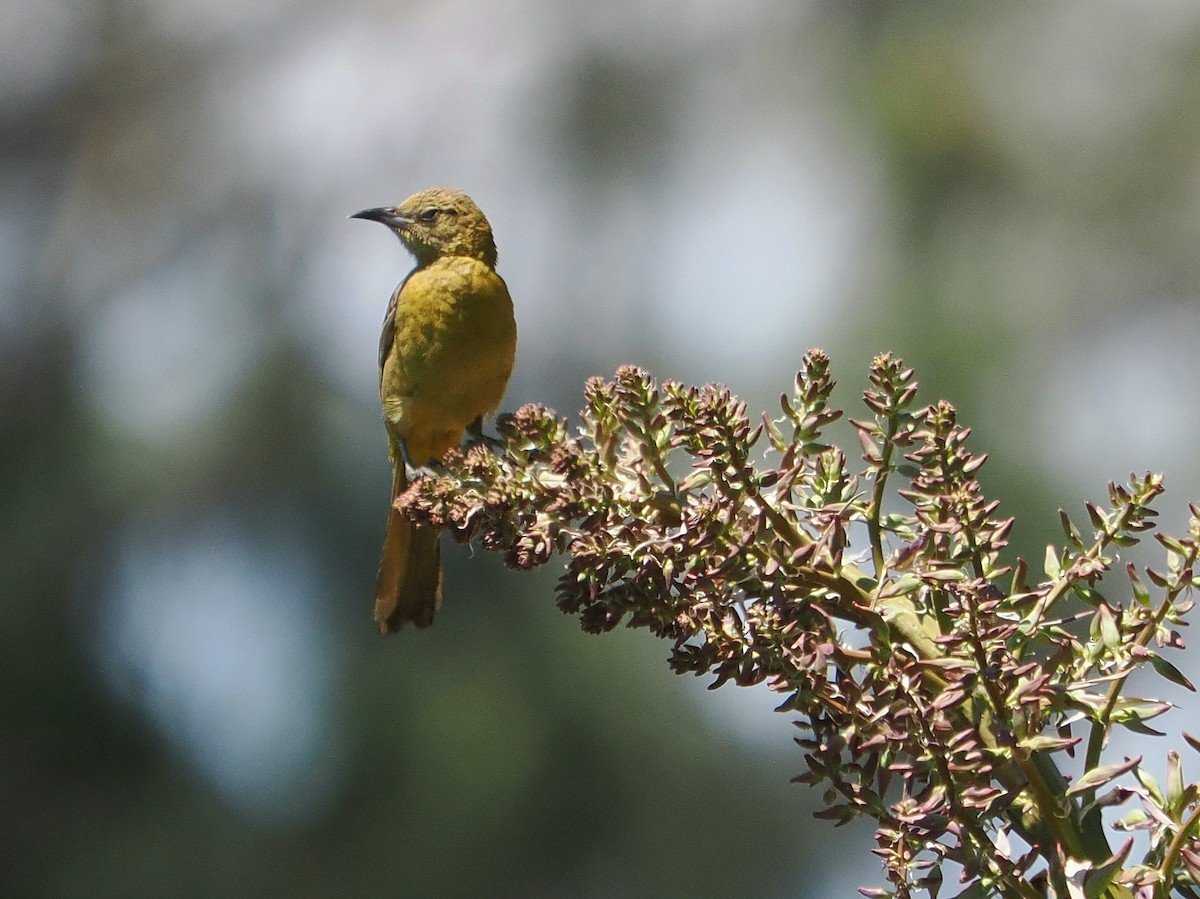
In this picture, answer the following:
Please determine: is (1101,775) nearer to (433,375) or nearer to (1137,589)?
(1137,589)

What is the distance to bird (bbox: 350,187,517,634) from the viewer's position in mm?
2686

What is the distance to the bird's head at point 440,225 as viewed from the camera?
322 cm

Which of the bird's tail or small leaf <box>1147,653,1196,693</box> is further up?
the bird's tail

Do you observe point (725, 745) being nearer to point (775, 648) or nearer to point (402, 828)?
point (402, 828)

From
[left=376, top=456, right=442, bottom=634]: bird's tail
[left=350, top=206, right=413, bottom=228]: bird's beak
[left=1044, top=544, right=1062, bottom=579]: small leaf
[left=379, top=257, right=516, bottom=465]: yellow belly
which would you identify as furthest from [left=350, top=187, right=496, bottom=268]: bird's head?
[left=1044, top=544, right=1062, bottom=579]: small leaf

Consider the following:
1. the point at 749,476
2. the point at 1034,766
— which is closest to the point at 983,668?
the point at 1034,766

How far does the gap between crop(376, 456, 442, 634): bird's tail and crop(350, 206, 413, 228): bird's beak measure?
35.0 inches

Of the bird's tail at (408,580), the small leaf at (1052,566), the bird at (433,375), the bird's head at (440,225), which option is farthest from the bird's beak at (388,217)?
the small leaf at (1052,566)

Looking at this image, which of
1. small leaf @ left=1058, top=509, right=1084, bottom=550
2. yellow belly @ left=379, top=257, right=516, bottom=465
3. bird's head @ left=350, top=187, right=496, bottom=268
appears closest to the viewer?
small leaf @ left=1058, top=509, right=1084, bottom=550

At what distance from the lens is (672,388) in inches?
36.9

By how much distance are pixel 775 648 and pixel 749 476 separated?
12 centimetres

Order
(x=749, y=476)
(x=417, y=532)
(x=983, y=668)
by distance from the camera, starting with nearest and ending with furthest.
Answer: (x=983, y=668)
(x=749, y=476)
(x=417, y=532)

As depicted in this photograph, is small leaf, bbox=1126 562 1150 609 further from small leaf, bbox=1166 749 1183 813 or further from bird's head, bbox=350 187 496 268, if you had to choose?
bird's head, bbox=350 187 496 268

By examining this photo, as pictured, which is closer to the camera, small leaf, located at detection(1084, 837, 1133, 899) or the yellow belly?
small leaf, located at detection(1084, 837, 1133, 899)
